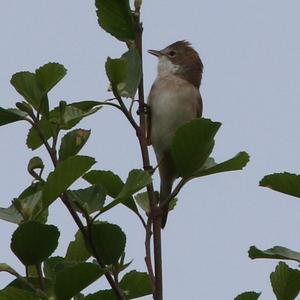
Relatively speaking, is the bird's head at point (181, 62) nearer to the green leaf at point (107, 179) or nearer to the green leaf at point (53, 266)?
the green leaf at point (107, 179)

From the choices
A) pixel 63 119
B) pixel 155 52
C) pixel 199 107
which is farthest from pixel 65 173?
pixel 155 52

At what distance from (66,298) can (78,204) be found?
0.25m

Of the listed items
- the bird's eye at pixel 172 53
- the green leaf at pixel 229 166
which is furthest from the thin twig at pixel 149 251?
the bird's eye at pixel 172 53

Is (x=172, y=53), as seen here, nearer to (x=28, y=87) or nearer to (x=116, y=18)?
(x=116, y=18)

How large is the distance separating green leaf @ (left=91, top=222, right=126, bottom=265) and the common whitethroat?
5.54 feet

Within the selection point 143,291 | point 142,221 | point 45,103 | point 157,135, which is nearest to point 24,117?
point 45,103

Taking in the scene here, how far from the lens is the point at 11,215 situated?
2.08 m

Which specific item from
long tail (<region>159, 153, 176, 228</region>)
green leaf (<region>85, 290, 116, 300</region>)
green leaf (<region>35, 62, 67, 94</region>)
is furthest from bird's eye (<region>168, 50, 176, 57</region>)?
green leaf (<region>85, 290, 116, 300</region>)

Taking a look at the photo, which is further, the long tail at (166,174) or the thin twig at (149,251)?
the long tail at (166,174)

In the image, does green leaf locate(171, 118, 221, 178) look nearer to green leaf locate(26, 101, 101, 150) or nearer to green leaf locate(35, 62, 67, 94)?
green leaf locate(26, 101, 101, 150)

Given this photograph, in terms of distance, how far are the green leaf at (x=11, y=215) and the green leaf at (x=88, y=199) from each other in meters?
0.16

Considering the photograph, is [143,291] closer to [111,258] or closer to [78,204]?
[111,258]

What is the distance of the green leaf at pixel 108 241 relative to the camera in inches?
83.5

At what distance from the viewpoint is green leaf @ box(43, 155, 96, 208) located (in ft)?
6.33
